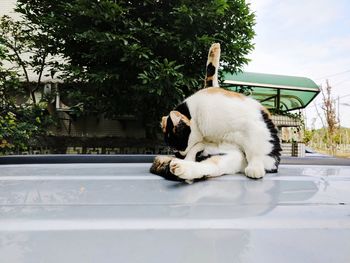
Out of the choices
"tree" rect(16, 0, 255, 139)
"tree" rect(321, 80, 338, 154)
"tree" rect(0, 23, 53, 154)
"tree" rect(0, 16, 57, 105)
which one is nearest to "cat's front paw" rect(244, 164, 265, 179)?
"tree" rect(16, 0, 255, 139)

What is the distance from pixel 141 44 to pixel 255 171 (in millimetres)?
3394

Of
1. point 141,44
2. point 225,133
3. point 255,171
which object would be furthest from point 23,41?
point 255,171

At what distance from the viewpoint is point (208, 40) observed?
3609mm

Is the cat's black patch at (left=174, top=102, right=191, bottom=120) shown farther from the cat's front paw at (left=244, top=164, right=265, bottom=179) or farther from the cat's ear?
the cat's front paw at (left=244, top=164, right=265, bottom=179)

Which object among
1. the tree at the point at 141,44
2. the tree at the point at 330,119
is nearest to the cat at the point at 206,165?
the tree at the point at 141,44

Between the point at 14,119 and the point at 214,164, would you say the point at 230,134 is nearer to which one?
the point at 214,164

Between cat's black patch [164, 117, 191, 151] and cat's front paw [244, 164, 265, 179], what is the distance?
22cm

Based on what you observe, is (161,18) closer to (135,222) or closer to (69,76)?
(69,76)

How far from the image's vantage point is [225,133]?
2.58 feet

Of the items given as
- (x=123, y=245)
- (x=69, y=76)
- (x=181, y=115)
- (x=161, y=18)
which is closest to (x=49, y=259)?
(x=123, y=245)

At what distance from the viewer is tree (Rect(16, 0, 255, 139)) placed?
138 inches

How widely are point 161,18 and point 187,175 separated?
12.4ft

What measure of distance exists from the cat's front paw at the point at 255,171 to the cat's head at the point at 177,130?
0.22 metres

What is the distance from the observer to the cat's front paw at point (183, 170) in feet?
1.99
